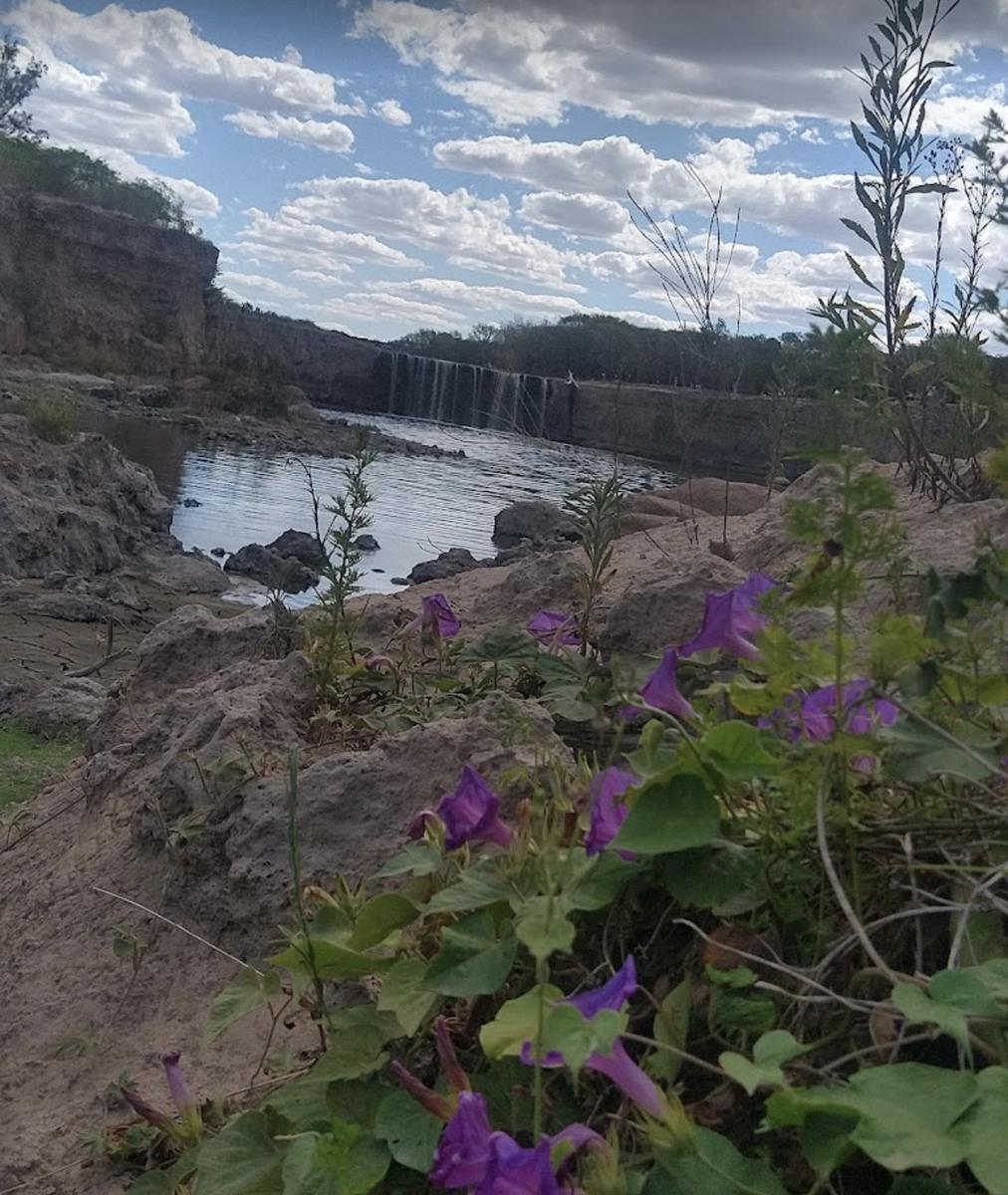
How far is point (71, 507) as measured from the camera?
12867 millimetres

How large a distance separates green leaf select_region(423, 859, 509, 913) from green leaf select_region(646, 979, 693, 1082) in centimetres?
19

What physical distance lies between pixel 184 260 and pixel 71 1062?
58895mm

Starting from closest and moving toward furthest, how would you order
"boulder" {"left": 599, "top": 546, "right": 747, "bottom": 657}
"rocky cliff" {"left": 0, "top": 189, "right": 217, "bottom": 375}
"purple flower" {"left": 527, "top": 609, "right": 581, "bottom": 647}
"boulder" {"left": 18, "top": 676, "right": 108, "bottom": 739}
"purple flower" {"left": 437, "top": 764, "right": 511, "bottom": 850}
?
"purple flower" {"left": 437, "top": 764, "right": 511, "bottom": 850} → "boulder" {"left": 599, "top": 546, "right": 747, "bottom": 657} → "purple flower" {"left": 527, "top": 609, "right": 581, "bottom": 647} → "boulder" {"left": 18, "top": 676, "right": 108, "bottom": 739} → "rocky cliff" {"left": 0, "top": 189, "right": 217, "bottom": 375}

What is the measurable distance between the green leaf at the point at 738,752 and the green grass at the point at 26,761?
285 cm

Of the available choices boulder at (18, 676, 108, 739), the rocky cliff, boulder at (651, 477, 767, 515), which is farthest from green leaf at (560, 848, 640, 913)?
the rocky cliff

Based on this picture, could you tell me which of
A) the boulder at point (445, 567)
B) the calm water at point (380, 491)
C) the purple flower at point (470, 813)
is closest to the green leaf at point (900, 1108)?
the purple flower at point (470, 813)

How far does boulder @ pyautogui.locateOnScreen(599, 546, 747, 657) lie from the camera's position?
7.77 feet

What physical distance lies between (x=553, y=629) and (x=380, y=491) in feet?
71.0

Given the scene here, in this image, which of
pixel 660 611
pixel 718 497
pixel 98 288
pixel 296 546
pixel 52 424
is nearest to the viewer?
pixel 660 611

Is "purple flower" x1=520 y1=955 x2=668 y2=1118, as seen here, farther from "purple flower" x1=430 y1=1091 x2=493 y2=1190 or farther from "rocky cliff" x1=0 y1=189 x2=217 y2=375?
"rocky cliff" x1=0 y1=189 x2=217 y2=375

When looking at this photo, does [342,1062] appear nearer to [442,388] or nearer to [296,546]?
[296,546]

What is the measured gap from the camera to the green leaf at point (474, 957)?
1.16 meters

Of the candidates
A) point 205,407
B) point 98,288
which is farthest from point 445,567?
point 98,288

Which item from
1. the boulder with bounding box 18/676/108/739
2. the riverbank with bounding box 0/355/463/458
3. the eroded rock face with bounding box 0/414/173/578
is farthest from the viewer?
the riverbank with bounding box 0/355/463/458
